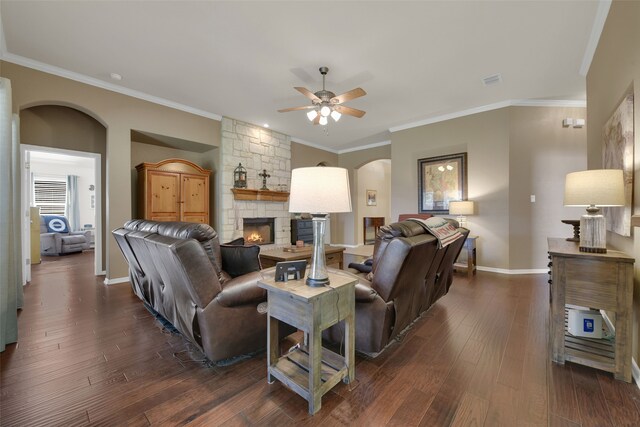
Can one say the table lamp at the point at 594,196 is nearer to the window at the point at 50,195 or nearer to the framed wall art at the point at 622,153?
the framed wall art at the point at 622,153

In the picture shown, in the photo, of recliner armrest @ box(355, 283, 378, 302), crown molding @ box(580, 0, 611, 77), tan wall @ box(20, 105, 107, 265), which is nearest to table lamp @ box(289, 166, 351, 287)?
recliner armrest @ box(355, 283, 378, 302)

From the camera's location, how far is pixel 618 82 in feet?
6.91

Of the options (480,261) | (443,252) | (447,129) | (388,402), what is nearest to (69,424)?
(388,402)

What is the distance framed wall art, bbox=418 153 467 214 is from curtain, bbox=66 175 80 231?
9807 millimetres

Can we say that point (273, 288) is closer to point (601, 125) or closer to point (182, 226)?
point (182, 226)

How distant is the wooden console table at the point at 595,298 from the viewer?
1584 mm

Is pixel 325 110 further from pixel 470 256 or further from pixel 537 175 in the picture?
pixel 537 175

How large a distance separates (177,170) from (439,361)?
15.8 feet

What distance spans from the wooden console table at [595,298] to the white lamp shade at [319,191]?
1584 millimetres

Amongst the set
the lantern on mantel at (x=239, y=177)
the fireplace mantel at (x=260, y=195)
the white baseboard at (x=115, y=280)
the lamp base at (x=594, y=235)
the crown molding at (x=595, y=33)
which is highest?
the crown molding at (x=595, y=33)

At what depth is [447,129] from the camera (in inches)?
196

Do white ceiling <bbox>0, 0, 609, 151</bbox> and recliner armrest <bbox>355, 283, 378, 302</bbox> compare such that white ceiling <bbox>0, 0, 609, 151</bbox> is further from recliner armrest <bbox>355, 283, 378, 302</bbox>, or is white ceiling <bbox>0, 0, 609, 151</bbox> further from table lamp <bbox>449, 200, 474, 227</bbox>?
recliner armrest <bbox>355, 283, 378, 302</bbox>

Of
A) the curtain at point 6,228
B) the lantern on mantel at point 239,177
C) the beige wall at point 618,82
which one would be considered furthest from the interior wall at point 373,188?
the curtain at point 6,228

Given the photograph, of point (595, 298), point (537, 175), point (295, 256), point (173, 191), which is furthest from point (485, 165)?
point (173, 191)
